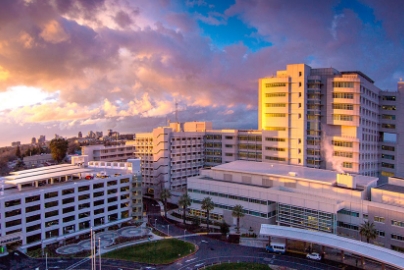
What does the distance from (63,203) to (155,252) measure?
21129 millimetres

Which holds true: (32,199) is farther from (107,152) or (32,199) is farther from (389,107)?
(389,107)

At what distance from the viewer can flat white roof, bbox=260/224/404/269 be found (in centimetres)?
4471

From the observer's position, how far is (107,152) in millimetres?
115375

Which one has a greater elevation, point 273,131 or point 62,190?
point 273,131

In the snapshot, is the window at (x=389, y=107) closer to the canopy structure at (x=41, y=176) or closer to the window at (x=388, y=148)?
the window at (x=388, y=148)

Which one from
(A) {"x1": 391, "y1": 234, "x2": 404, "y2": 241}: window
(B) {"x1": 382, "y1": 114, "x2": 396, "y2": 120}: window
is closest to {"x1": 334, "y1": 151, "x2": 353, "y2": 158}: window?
(B) {"x1": 382, "y1": 114, "x2": 396, "y2": 120}: window

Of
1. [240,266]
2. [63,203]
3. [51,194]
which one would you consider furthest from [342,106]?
[51,194]

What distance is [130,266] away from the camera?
5103cm

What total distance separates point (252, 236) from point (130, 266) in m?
24.0

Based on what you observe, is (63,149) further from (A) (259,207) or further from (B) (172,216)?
(A) (259,207)

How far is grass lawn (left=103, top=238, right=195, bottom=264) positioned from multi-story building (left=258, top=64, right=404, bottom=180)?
42222 mm

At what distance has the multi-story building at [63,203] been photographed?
2247 inches

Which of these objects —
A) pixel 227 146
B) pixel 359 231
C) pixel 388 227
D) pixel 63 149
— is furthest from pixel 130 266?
pixel 63 149

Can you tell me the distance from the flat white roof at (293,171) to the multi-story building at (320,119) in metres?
11.9
